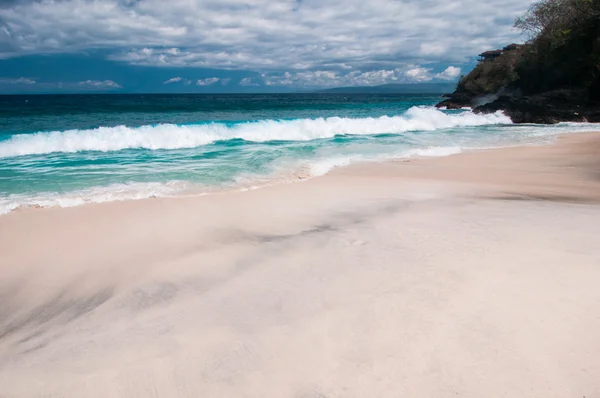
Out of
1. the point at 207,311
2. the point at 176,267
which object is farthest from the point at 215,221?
the point at 207,311

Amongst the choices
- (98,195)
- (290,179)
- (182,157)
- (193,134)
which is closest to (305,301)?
(98,195)

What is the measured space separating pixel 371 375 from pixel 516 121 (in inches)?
1090

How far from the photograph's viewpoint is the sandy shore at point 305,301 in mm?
2475

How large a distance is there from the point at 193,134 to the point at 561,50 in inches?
1140

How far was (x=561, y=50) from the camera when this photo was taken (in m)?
30.7

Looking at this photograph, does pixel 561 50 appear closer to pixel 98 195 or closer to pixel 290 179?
pixel 290 179

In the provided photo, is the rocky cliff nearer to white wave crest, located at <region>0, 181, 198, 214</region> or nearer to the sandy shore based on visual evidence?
the sandy shore

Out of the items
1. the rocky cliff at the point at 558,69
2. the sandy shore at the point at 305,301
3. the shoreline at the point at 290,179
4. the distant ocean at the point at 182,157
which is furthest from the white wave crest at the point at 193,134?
the sandy shore at the point at 305,301

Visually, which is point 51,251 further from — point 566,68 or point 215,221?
point 566,68

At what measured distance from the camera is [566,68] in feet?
100

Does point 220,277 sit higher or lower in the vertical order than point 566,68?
lower

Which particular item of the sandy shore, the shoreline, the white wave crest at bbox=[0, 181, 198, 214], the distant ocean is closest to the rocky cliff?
the distant ocean

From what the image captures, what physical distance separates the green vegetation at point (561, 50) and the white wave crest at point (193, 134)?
8.16 metres

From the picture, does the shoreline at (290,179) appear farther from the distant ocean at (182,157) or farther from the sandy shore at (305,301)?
the sandy shore at (305,301)
